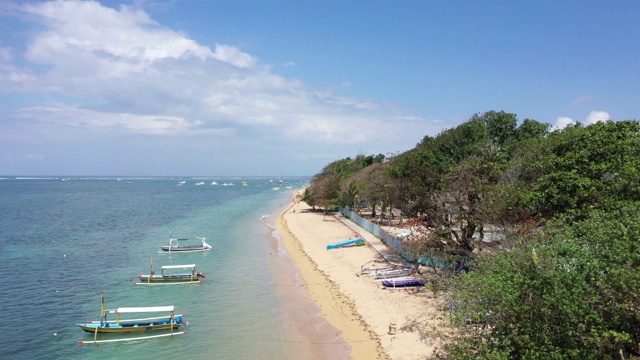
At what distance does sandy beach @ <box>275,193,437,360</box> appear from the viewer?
15.8 metres

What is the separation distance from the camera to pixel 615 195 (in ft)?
52.6

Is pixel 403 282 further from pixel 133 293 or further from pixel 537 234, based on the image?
pixel 133 293

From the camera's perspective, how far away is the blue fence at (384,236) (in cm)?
2665

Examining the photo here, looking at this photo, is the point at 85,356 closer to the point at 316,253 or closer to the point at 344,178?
the point at 316,253

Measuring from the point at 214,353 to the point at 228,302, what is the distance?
616 centimetres

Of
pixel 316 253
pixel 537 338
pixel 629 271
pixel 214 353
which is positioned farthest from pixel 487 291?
pixel 316 253

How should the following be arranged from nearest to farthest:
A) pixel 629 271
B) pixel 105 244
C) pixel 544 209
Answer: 1. pixel 629 271
2. pixel 544 209
3. pixel 105 244

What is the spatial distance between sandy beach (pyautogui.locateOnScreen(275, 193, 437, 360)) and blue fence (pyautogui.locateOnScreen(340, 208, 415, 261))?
2.13 ft

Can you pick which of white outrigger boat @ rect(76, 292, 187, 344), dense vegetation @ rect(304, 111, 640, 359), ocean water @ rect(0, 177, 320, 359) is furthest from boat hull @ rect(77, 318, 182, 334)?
dense vegetation @ rect(304, 111, 640, 359)

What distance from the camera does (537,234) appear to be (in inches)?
547

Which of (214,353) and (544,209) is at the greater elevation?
(544,209)

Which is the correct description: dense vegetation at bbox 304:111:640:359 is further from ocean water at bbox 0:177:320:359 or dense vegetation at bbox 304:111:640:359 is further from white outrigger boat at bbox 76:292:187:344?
white outrigger boat at bbox 76:292:187:344

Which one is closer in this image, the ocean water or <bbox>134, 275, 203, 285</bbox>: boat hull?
the ocean water

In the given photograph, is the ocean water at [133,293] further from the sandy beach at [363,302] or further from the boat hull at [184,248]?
the sandy beach at [363,302]
